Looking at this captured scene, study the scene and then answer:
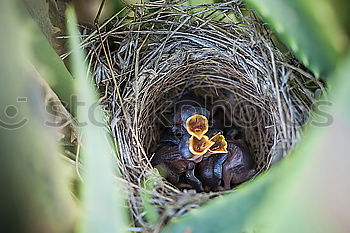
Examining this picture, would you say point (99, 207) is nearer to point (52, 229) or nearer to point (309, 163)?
point (52, 229)

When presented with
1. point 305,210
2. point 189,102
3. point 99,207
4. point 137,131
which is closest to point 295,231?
point 305,210

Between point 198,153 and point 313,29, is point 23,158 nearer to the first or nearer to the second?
point 313,29

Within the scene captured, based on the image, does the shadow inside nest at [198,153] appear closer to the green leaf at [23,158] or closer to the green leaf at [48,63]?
the green leaf at [48,63]

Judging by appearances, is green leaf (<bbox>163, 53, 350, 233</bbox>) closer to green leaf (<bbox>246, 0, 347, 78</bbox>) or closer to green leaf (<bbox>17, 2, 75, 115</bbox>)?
green leaf (<bbox>246, 0, 347, 78</bbox>)

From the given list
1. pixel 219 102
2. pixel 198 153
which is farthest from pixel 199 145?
pixel 219 102

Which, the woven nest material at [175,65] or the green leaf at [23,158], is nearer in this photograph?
the green leaf at [23,158]

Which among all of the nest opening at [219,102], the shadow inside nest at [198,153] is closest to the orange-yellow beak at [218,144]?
the shadow inside nest at [198,153]

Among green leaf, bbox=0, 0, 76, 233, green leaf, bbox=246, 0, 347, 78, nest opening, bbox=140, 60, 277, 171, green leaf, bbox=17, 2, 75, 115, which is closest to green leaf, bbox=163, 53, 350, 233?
green leaf, bbox=246, 0, 347, 78
